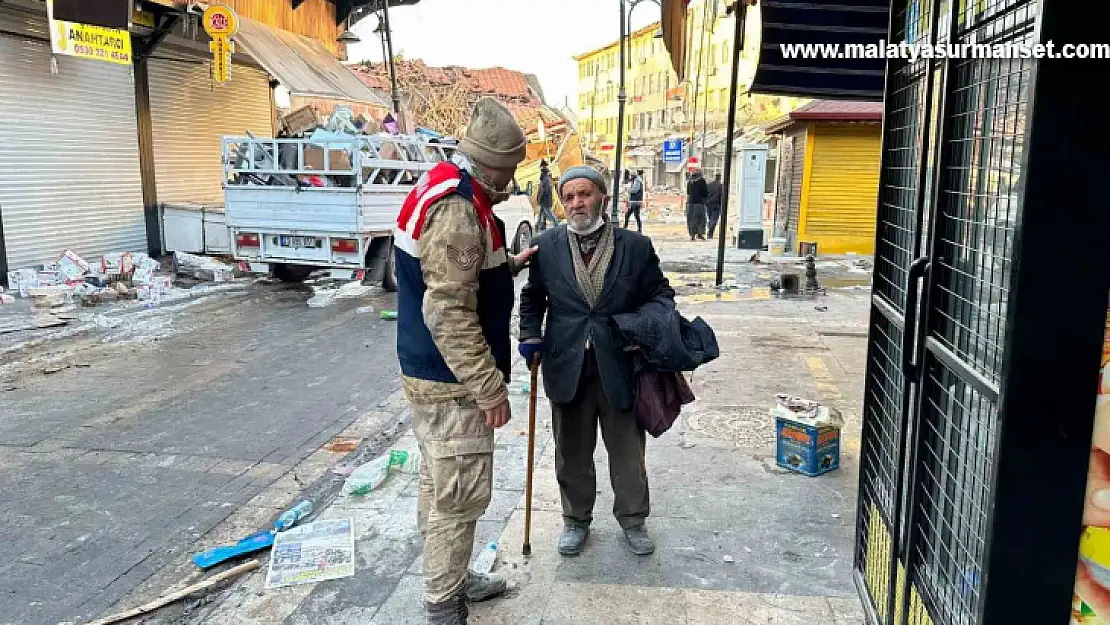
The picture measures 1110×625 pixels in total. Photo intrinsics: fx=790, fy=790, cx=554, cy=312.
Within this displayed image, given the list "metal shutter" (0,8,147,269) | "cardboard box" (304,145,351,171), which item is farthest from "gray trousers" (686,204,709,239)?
"metal shutter" (0,8,147,269)

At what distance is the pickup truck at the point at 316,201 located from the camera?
10.9 m

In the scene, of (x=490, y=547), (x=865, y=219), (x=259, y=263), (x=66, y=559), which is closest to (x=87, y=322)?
(x=259, y=263)

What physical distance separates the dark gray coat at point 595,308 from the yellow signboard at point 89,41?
1000cm

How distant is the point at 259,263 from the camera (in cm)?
1173

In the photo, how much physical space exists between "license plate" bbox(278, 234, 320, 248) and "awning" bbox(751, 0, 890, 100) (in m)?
6.92

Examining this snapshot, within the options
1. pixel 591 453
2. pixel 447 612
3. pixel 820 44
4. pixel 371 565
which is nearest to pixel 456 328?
pixel 447 612

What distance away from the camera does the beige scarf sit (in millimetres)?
3578

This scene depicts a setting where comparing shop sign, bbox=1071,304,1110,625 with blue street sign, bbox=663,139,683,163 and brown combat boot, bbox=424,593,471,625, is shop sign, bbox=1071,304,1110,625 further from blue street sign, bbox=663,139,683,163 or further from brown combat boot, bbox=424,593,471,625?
blue street sign, bbox=663,139,683,163

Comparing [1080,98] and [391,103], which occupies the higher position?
[391,103]

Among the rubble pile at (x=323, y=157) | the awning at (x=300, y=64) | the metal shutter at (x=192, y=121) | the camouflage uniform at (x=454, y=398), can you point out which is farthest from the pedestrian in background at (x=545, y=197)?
the camouflage uniform at (x=454, y=398)

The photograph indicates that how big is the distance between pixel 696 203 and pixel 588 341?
17.6 meters

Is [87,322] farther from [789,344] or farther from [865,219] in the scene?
[865,219]

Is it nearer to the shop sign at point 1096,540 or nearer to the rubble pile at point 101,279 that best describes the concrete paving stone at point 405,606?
the shop sign at point 1096,540

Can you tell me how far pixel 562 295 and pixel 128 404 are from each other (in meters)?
4.46
